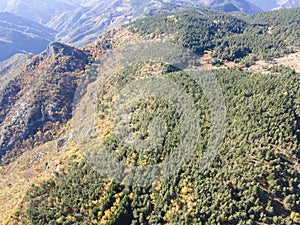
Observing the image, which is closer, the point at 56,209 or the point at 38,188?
the point at 56,209

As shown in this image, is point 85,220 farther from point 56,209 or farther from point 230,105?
point 230,105

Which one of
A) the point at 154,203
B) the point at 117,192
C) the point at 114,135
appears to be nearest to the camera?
the point at 154,203

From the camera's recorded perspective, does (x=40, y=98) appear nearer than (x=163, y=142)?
No

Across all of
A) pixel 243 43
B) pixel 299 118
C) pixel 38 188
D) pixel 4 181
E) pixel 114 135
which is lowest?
pixel 4 181

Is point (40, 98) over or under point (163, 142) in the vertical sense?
under

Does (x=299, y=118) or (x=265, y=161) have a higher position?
(x=299, y=118)

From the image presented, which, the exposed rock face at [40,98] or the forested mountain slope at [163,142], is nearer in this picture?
the forested mountain slope at [163,142]

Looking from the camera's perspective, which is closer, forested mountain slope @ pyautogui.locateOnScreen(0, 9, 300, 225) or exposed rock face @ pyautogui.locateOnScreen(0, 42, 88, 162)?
forested mountain slope @ pyautogui.locateOnScreen(0, 9, 300, 225)

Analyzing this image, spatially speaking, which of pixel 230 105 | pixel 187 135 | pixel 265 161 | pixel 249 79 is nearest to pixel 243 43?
pixel 249 79
